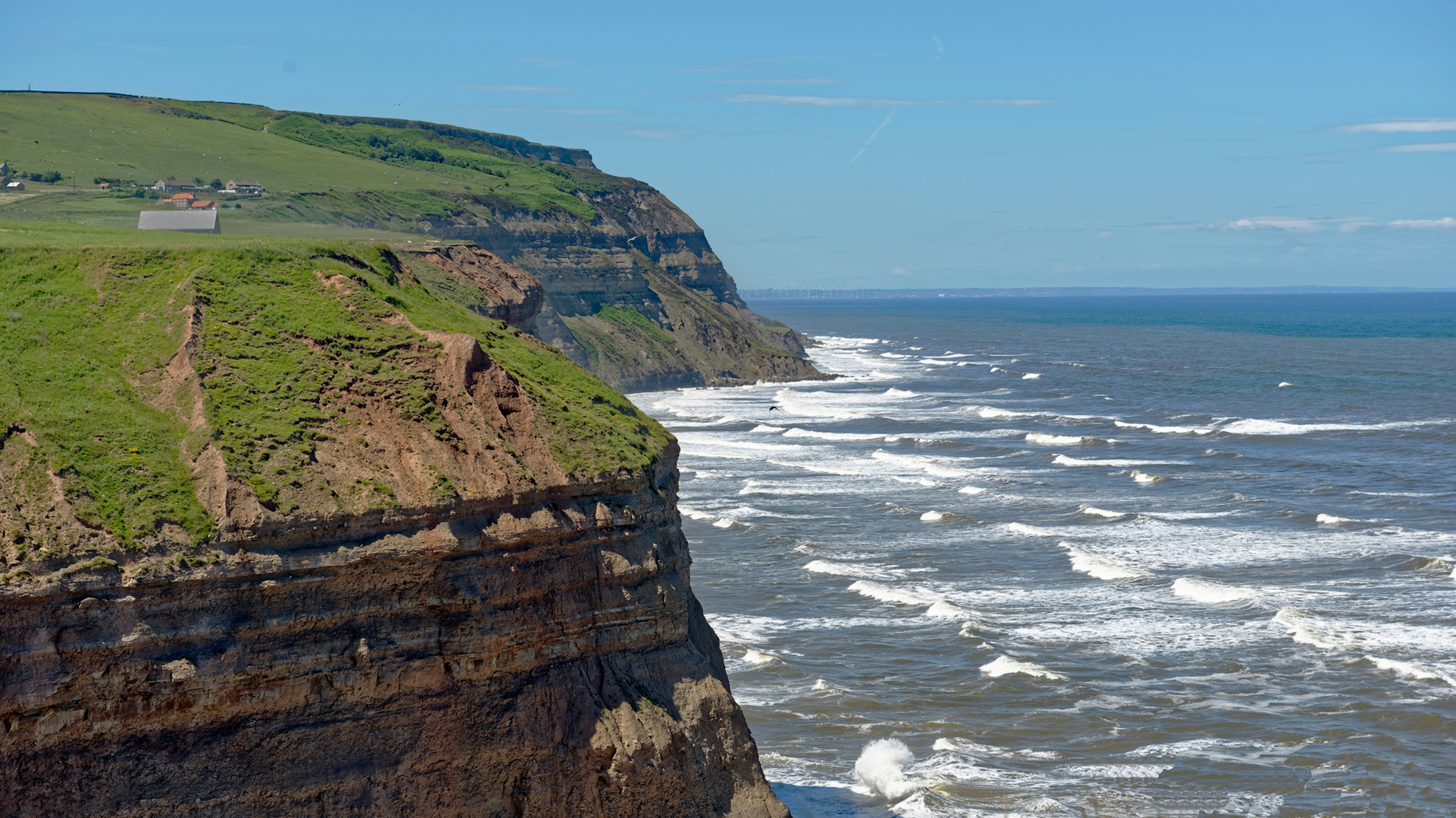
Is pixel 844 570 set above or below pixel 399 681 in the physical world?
below

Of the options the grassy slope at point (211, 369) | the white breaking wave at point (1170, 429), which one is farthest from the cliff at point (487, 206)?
the grassy slope at point (211, 369)

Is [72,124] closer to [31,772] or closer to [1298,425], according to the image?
[1298,425]

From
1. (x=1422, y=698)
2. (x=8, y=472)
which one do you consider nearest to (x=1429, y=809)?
(x=1422, y=698)

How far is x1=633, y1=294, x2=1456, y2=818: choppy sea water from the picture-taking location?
24.4 m

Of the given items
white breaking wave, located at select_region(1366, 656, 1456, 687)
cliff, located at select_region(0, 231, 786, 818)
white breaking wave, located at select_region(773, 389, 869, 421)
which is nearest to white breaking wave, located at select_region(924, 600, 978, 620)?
white breaking wave, located at select_region(1366, 656, 1456, 687)

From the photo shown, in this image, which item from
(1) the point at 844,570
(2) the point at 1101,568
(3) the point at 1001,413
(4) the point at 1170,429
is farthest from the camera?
(3) the point at 1001,413

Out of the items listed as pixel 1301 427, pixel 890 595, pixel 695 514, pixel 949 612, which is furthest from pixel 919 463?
pixel 949 612

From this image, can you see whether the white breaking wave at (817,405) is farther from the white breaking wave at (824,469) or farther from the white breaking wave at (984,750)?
the white breaking wave at (984,750)

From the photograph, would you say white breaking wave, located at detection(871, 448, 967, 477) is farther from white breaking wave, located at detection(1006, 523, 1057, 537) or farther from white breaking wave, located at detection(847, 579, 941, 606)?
white breaking wave, located at detection(847, 579, 941, 606)

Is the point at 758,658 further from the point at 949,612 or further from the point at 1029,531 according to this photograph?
the point at 1029,531

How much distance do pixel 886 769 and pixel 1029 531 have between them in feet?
74.1

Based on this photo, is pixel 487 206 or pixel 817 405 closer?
pixel 817 405

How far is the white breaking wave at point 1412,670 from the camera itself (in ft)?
95.7

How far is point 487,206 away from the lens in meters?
118
